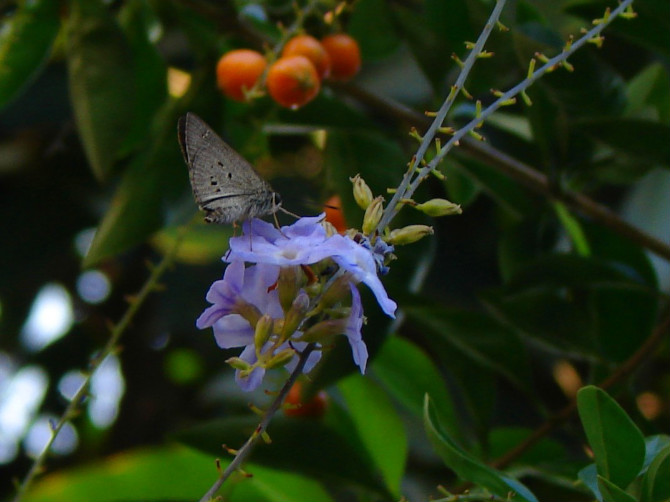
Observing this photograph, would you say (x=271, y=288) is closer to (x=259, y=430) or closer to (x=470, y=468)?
(x=259, y=430)

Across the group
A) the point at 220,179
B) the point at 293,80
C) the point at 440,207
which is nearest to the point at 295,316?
the point at 440,207

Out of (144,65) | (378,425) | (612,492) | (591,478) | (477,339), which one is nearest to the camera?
(612,492)

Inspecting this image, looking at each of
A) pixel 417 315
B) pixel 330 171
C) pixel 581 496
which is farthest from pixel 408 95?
pixel 581 496

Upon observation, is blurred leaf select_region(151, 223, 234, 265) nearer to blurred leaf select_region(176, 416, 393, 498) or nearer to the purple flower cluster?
blurred leaf select_region(176, 416, 393, 498)

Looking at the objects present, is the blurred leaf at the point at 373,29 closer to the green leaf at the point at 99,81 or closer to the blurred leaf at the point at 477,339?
the green leaf at the point at 99,81

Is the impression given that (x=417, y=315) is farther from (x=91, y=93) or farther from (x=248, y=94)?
(x=91, y=93)
